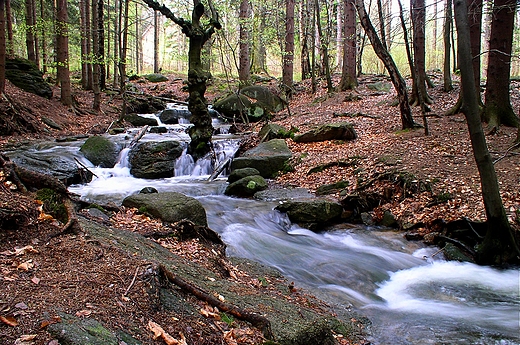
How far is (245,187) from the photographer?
10672mm

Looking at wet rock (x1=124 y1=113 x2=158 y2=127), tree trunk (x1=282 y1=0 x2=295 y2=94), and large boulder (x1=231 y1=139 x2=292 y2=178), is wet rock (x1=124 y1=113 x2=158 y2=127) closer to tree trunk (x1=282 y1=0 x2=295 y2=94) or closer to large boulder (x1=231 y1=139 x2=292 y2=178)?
tree trunk (x1=282 y1=0 x2=295 y2=94)

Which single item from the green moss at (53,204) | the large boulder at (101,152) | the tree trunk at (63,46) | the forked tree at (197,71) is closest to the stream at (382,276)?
the large boulder at (101,152)

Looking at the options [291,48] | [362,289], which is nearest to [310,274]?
[362,289]

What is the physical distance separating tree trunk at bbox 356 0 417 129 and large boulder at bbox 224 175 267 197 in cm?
507

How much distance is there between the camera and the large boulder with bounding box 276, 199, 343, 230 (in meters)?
8.75

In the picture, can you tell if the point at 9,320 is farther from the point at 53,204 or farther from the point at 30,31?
the point at 30,31

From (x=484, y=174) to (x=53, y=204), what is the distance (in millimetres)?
6099

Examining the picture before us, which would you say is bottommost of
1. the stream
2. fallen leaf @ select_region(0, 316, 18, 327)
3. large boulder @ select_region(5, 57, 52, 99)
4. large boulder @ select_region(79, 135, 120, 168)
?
the stream

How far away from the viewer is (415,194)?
28.3 feet

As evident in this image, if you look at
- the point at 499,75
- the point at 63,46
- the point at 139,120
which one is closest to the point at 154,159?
the point at 139,120

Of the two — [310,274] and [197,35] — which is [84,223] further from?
[197,35]

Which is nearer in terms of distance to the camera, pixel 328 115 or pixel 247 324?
pixel 247 324

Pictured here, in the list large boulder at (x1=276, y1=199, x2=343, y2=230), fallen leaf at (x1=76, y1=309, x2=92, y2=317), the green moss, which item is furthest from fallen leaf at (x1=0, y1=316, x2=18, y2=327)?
large boulder at (x1=276, y1=199, x2=343, y2=230)

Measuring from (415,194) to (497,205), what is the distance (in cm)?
259
